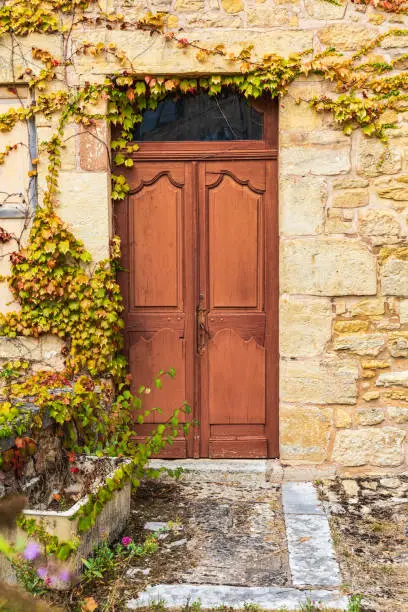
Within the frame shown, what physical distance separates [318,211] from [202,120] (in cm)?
110

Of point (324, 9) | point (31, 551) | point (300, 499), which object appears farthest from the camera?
point (324, 9)

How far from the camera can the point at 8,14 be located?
182 inches

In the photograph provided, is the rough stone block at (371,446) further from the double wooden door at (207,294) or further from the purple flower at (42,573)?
the purple flower at (42,573)

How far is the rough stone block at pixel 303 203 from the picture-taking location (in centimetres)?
470

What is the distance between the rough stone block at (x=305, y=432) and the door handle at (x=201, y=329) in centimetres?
77

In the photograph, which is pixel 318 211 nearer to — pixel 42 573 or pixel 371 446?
pixel 371 446

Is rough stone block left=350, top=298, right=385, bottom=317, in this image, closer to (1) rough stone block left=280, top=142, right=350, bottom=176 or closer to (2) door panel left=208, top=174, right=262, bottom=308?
(2) door panel left=208, top=174, right=262, bottom=308

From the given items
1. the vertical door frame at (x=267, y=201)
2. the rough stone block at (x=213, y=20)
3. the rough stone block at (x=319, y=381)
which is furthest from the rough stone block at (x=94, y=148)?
the rough stone block at (x=319, y=381)

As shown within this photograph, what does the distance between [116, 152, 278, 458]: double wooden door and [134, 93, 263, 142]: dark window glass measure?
0.19m

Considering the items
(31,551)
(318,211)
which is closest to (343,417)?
(318,211)

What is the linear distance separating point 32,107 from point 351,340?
9.08ft

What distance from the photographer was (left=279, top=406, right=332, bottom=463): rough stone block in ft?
15.8

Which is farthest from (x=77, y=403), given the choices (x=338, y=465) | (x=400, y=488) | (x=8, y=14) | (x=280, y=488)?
(x=8, y=14)

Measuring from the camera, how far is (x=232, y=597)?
3195mm
